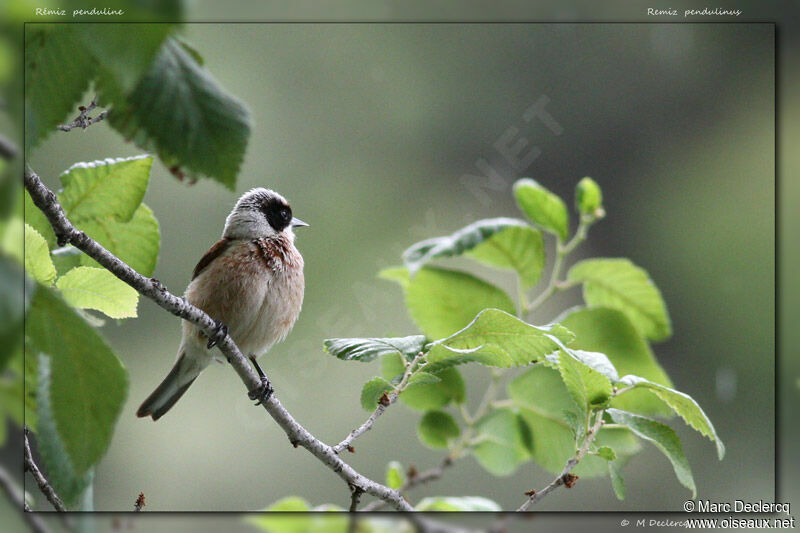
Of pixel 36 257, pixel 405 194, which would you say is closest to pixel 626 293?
pixel 36 257

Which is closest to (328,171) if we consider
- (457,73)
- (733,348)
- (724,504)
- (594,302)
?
(457,73)

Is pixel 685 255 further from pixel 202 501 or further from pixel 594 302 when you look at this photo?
pixel 202 501

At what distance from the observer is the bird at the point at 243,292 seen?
1.79 meters

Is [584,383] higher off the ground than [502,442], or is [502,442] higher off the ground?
[584,383]

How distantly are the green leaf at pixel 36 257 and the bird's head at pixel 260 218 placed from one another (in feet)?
3.45

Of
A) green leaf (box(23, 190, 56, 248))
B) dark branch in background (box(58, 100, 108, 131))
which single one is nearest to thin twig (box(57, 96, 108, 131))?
dark branch in background (box(58, 100, 108, 131))

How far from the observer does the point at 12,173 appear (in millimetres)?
330

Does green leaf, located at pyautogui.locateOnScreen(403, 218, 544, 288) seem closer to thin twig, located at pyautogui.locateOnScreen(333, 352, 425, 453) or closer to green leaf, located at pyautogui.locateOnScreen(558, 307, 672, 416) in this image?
green leaf, located at pyautogui.locateOnScreen(558, 307, 672, 416)

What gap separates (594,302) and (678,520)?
47 cm

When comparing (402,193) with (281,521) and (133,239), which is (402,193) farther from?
(281,521)

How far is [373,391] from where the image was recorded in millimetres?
1059

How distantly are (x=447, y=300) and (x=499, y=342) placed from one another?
41 cm

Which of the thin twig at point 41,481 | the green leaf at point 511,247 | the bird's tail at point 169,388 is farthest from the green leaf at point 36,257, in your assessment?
the bird's tail at point 169,388

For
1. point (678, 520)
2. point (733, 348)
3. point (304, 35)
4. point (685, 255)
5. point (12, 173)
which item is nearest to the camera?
point (12, 173)
